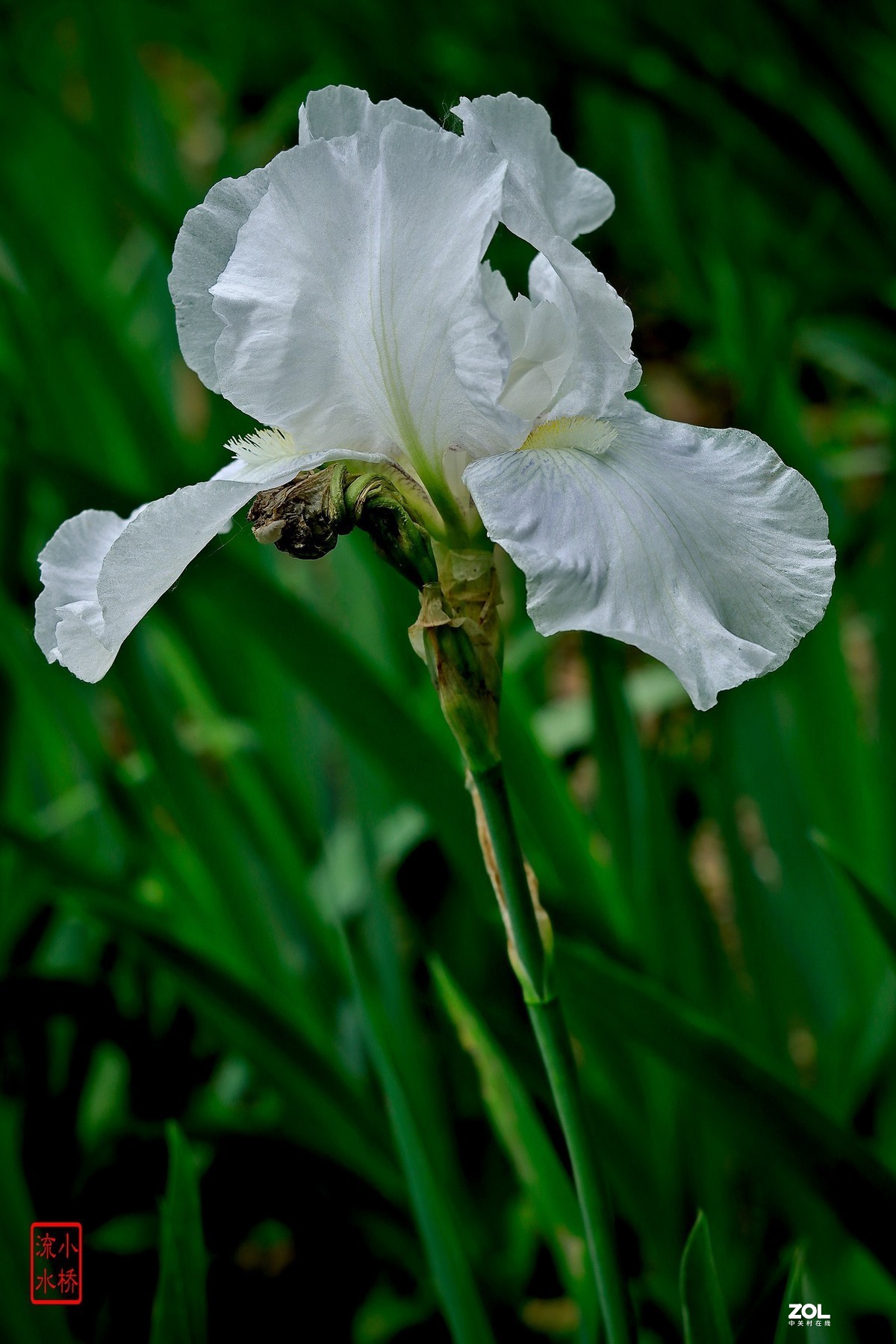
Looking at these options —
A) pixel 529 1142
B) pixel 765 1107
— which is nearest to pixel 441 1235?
pixel 529 1142

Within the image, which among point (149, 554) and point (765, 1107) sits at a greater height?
point (149, 554)

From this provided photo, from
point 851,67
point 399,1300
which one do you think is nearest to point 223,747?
point 399,1300

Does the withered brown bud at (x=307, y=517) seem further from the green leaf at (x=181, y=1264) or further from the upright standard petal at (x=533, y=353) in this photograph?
the green leaf at (x=181, y=1264)

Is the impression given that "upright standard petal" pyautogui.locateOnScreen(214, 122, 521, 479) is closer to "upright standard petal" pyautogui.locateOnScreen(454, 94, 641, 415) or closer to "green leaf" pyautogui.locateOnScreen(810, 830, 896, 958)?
"upright standard petal" pyautogui.locateOnScreen(454, 94, 641, 415)

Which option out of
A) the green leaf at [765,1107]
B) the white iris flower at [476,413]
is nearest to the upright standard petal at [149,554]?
the white iris flower at [476,413]

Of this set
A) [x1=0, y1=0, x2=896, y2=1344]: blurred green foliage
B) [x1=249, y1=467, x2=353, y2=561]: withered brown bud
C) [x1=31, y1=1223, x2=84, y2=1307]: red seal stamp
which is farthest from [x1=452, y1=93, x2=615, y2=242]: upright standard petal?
[x1=31, y1=1223, x2=84, y2=1307]: red seal stamp

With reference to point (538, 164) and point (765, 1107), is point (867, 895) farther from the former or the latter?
point (538, 164)

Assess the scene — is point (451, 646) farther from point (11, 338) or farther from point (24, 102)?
point (24, 102)
